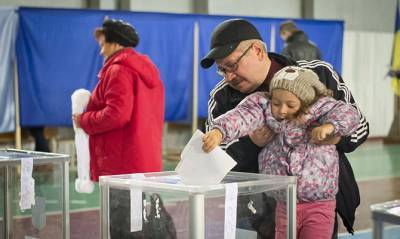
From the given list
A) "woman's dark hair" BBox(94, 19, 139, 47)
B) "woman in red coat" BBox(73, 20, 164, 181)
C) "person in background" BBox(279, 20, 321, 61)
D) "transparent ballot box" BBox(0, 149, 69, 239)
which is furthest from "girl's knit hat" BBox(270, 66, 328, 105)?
"person in background" BBox(279, 20, 321, 61)

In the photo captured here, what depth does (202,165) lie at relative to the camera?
2.31 meters

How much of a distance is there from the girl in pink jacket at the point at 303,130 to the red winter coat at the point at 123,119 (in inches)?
Result: 67.3

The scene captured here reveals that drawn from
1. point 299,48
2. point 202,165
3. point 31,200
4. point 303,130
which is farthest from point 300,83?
point 299,48

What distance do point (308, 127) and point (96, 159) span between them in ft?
6.57

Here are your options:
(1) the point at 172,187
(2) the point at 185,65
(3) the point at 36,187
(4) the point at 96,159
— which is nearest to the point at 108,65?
(4) the point at 96,159

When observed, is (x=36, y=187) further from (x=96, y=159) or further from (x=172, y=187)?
(x=172, y=187)

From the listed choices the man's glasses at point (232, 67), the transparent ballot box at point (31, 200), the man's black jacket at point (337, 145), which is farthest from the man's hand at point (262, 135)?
the transparent ballot box at point (31, 200)

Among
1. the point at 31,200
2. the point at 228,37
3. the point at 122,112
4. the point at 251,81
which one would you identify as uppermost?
the point at 228,37

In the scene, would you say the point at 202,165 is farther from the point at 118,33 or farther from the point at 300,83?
the point at 118,33

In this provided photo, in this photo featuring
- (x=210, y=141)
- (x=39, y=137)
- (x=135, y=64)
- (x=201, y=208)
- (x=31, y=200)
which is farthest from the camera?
(x=39, y=137)

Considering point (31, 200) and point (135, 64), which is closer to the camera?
point (31, 200)

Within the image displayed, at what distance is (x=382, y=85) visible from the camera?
13.6 m

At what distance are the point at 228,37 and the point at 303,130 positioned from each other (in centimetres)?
42

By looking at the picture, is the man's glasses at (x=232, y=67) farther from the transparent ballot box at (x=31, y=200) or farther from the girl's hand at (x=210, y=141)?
the transparent ballot box at (x=31, y=200)
